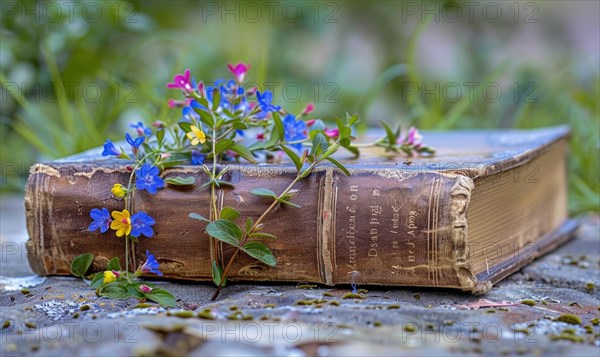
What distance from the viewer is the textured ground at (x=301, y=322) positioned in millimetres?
832

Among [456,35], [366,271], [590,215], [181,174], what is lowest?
[590,215]

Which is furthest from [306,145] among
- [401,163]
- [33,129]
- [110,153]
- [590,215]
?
[33,129]

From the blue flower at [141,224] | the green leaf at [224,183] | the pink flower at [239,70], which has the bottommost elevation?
the blue flower at [141,224]

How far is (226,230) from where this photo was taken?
1.13 metres

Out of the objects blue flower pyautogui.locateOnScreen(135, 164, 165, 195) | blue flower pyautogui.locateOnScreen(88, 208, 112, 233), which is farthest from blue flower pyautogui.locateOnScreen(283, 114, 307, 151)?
blue flower pyautogui.locateOnScreen(88, 208, 112, 233)

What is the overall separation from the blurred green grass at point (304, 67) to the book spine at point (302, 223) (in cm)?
42

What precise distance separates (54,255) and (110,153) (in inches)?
9.1

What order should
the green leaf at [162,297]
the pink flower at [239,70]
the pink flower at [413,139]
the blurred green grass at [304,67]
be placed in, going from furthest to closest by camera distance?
1. the blurred green grass at [304,67]
2. the pink flower at [413,139]
3. the pink flower at [239,70]
4. the green leaf at [162,297]

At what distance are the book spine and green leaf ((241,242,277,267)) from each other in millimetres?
30

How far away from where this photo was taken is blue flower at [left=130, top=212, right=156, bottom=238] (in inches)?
46.9

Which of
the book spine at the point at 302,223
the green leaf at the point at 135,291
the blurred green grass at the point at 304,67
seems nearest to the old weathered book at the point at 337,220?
the book spine at the point at 302,223

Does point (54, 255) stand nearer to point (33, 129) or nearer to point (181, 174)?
point (181, 174)

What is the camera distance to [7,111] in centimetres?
268

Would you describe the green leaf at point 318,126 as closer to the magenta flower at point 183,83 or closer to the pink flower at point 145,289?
the magenta flower at point 183,83
